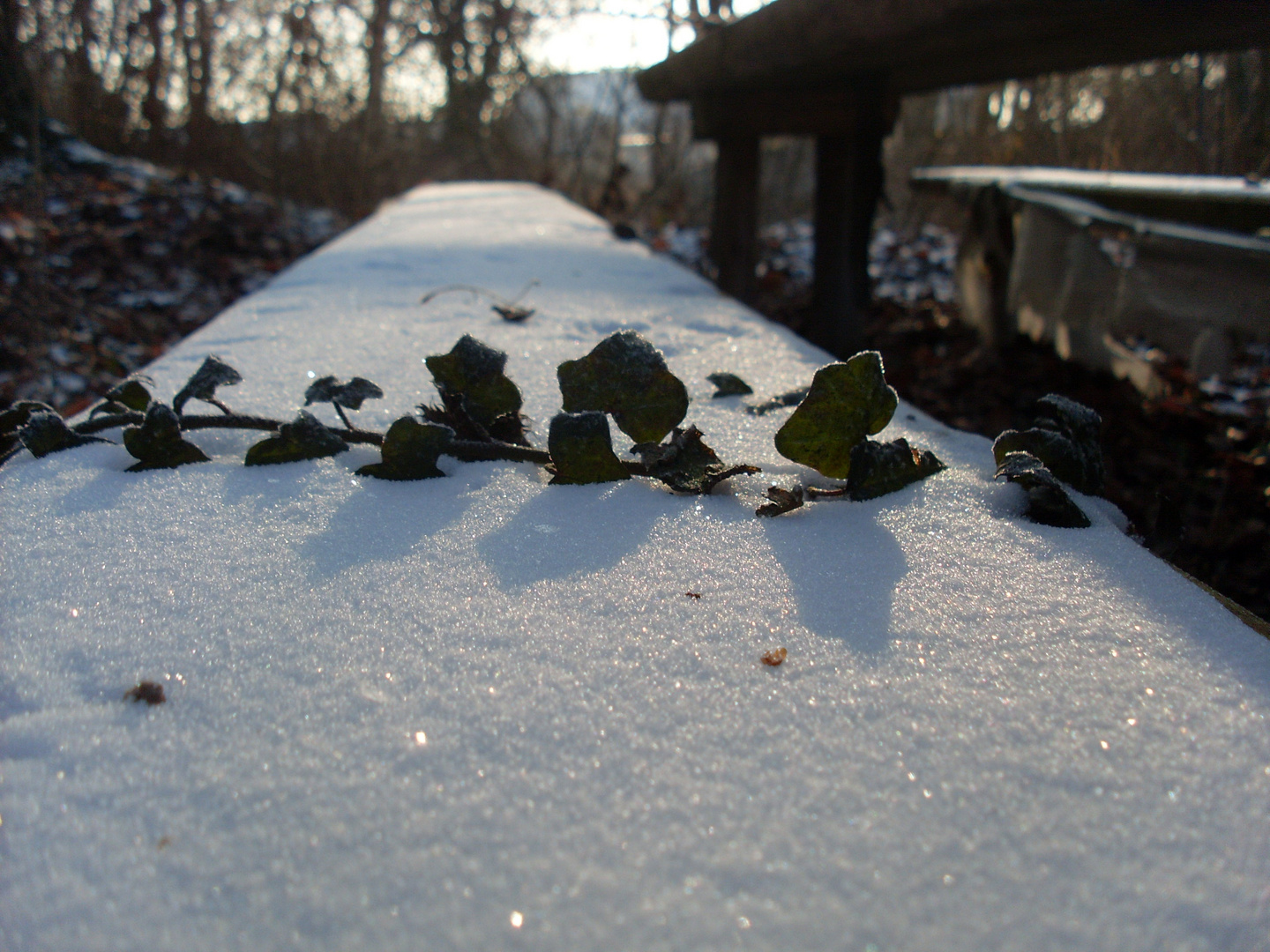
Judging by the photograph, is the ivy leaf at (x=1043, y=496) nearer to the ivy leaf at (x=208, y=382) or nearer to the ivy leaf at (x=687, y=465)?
the ivy leaf at (x=687, y=465)

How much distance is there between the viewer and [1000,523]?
2.61 feet

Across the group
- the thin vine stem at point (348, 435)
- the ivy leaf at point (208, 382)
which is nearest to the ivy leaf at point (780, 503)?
the thin vine stem at point (348, 435)

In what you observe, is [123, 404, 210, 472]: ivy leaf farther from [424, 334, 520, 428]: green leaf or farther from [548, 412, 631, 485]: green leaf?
[548, 412, 631, 485]: green leaf

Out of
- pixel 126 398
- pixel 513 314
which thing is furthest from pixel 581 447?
pixel 513 314

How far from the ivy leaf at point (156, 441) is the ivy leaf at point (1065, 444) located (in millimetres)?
988

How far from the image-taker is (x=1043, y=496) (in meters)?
0.81

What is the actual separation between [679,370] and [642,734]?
953 millimetres

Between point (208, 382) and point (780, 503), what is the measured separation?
2.46 ft

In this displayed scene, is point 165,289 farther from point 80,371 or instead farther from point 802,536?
point 802,536

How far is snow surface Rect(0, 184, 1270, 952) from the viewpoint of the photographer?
0.40 metres

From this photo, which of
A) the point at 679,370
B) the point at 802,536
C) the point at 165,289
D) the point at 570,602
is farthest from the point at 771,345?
the point at 165,289

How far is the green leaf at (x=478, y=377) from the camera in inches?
39.1

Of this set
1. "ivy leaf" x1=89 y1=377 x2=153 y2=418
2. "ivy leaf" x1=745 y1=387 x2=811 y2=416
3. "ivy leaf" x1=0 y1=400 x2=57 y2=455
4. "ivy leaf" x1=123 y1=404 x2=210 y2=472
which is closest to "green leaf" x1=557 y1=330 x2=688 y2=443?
"ivy leaf" x1=745 y1=387 x2=811 y2=416

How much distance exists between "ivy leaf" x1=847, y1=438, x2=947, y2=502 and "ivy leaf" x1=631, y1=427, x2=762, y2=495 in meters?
0.11
